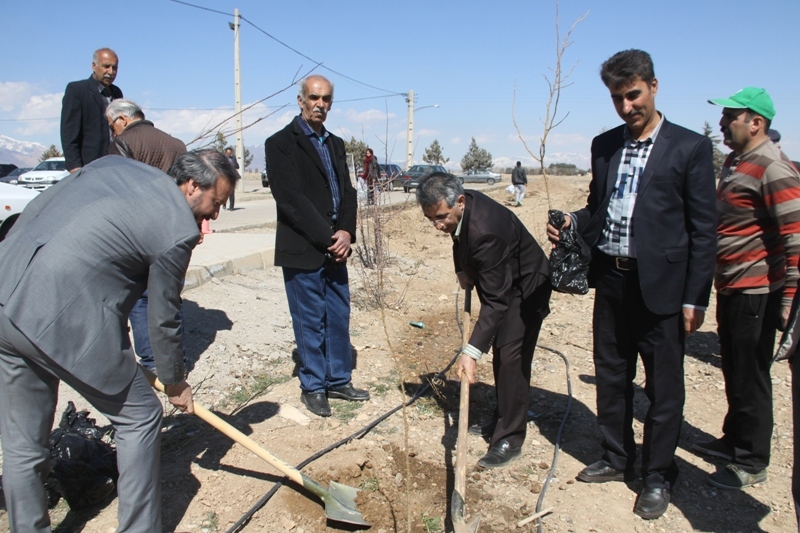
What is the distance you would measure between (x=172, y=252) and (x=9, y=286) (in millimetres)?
524

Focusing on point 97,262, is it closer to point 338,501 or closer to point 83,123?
point 338,501

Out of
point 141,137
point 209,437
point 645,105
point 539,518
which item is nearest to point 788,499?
point 539,518

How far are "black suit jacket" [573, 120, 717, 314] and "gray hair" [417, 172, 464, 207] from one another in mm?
843

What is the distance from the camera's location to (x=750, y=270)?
2.97 metres

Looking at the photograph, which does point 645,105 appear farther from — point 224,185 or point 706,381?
point 706,381

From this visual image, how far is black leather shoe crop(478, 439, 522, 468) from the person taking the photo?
322 cm

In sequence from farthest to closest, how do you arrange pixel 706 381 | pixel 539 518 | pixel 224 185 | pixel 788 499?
pixel 706 381
pixel 788 499
pixel 539 518
pixel 224 185

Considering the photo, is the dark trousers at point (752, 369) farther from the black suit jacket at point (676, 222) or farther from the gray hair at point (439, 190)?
the gray hair at point (439, 190)

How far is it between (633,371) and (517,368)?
60 cm

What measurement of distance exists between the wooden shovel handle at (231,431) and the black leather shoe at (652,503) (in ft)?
5.40

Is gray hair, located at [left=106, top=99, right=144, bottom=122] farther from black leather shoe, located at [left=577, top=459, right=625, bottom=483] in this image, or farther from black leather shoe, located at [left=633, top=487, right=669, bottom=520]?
black leather shoe, located at [left=633, top=487, right=669, bottom=520]

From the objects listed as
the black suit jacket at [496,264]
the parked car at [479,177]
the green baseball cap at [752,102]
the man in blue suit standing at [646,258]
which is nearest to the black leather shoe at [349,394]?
the black suit jacket at [496,264]

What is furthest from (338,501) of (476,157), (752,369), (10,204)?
(476,157)

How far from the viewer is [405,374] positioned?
457 cm
